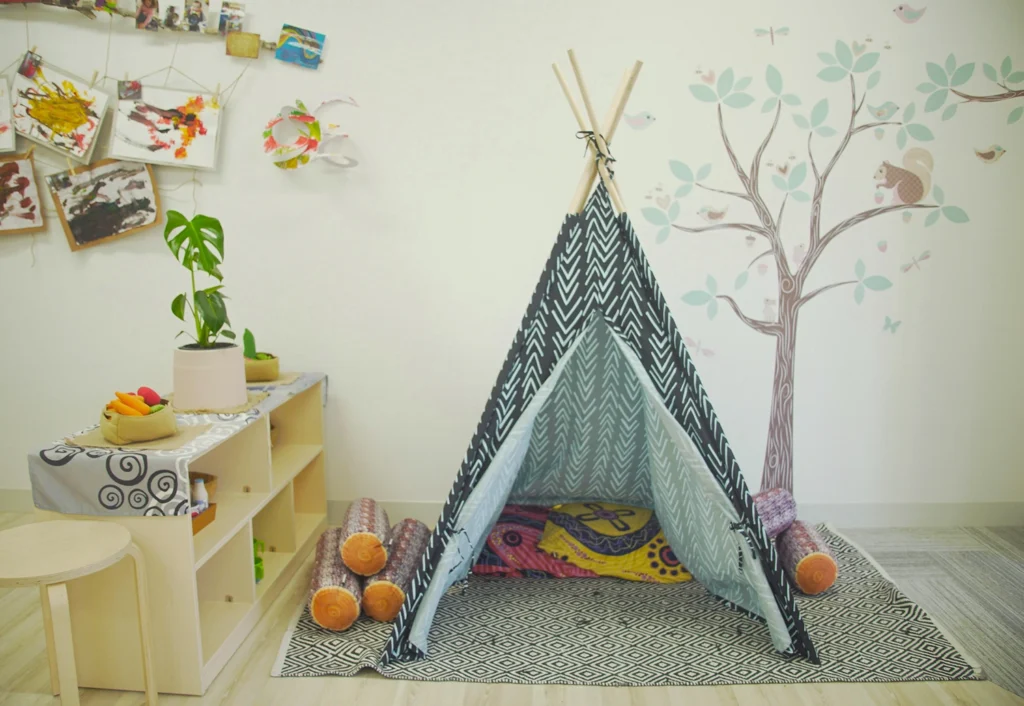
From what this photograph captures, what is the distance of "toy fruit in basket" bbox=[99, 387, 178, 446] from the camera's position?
1.80 m

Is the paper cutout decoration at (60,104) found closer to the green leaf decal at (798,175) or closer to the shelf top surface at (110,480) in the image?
the shelf top surface at (110,480)

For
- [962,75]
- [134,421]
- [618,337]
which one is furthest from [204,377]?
[962,75]

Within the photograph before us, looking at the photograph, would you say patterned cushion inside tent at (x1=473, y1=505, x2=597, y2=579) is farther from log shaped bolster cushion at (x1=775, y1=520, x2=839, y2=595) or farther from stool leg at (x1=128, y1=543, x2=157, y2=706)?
stool leg at (x1=128, y1=543, x2=157, y2=706)

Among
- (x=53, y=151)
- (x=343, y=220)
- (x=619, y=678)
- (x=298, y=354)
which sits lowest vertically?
(x=619, y=678)

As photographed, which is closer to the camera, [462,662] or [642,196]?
[462,662]

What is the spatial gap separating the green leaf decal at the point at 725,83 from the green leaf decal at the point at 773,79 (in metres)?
0.14

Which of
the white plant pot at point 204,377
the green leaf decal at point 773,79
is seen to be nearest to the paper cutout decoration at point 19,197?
the white plant pot at point 204,377

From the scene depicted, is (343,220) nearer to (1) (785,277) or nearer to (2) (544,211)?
(2) (544,211)

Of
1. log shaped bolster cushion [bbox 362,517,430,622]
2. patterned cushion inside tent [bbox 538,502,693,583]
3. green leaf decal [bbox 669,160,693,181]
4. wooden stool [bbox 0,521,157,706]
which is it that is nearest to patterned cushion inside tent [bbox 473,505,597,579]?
patterned cushion inside tent [bbox 538,502,693,583]

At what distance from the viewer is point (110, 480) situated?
5.69 feet

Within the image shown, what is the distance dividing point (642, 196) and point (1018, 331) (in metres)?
1.68

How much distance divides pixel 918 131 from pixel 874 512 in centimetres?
159

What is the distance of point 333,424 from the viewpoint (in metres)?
3.00

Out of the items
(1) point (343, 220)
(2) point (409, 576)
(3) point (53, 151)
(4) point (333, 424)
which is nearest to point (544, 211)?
(1) point (343, 220)
